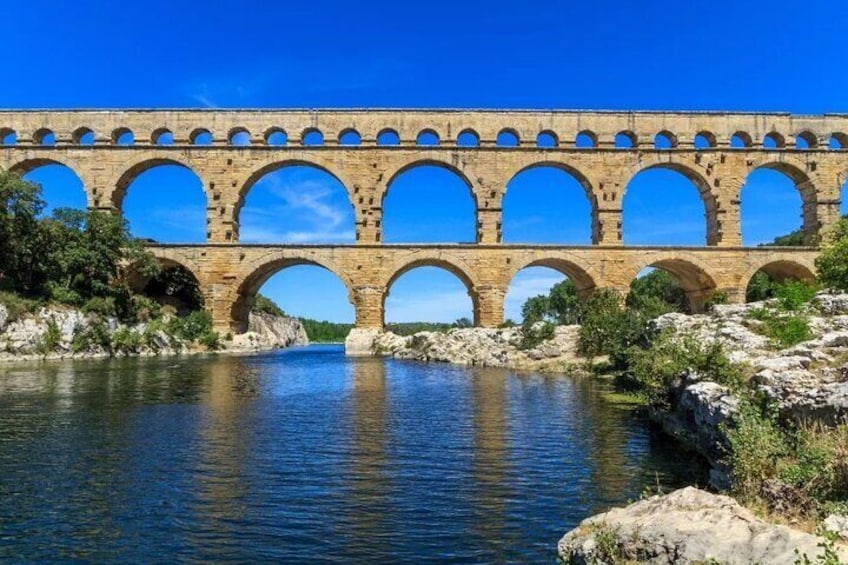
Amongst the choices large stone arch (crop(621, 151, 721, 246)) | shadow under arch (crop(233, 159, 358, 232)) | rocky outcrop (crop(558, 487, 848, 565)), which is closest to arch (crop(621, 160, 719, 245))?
large stone arch (crop(621, 151, 721, 246))

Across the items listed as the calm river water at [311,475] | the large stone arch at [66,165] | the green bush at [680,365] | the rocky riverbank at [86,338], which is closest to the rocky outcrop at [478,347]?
the rocky riverbank at [86,338]

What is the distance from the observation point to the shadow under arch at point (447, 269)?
123 feet

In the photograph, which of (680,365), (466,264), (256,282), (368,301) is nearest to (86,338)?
(256,282)

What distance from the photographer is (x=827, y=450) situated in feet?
17.8

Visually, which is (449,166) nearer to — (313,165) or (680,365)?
(313,165)

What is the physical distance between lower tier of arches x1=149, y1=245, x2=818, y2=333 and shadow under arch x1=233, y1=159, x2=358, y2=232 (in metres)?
3.13

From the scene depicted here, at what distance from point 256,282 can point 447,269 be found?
12163mm

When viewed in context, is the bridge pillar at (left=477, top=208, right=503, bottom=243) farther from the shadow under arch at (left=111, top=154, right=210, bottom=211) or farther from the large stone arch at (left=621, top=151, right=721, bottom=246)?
the shadow under arch at (left=111, top=154, right=210, bottom=211)

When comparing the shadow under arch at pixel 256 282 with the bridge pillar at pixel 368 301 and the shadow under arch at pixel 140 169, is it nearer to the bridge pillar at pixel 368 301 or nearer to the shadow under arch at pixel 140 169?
the bridge pillar at pixel 368 301

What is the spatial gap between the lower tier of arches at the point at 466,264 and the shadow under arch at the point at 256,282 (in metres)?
0.09

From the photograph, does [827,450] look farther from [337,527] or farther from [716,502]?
[337,527]

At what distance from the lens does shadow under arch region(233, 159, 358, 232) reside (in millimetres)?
38844

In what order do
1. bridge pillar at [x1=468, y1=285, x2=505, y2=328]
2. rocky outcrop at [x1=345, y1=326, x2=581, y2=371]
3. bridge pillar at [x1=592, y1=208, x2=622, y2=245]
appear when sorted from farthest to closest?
bridge pillar at [x1=592, y1=208, x2=622, y2=245] < bridge pillar at [x1=468, y1=285, x2=505, y2=328] < rocky outcrop at [x1=345, y1=326, x2=581, y2=371]

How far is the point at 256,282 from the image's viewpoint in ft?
130
